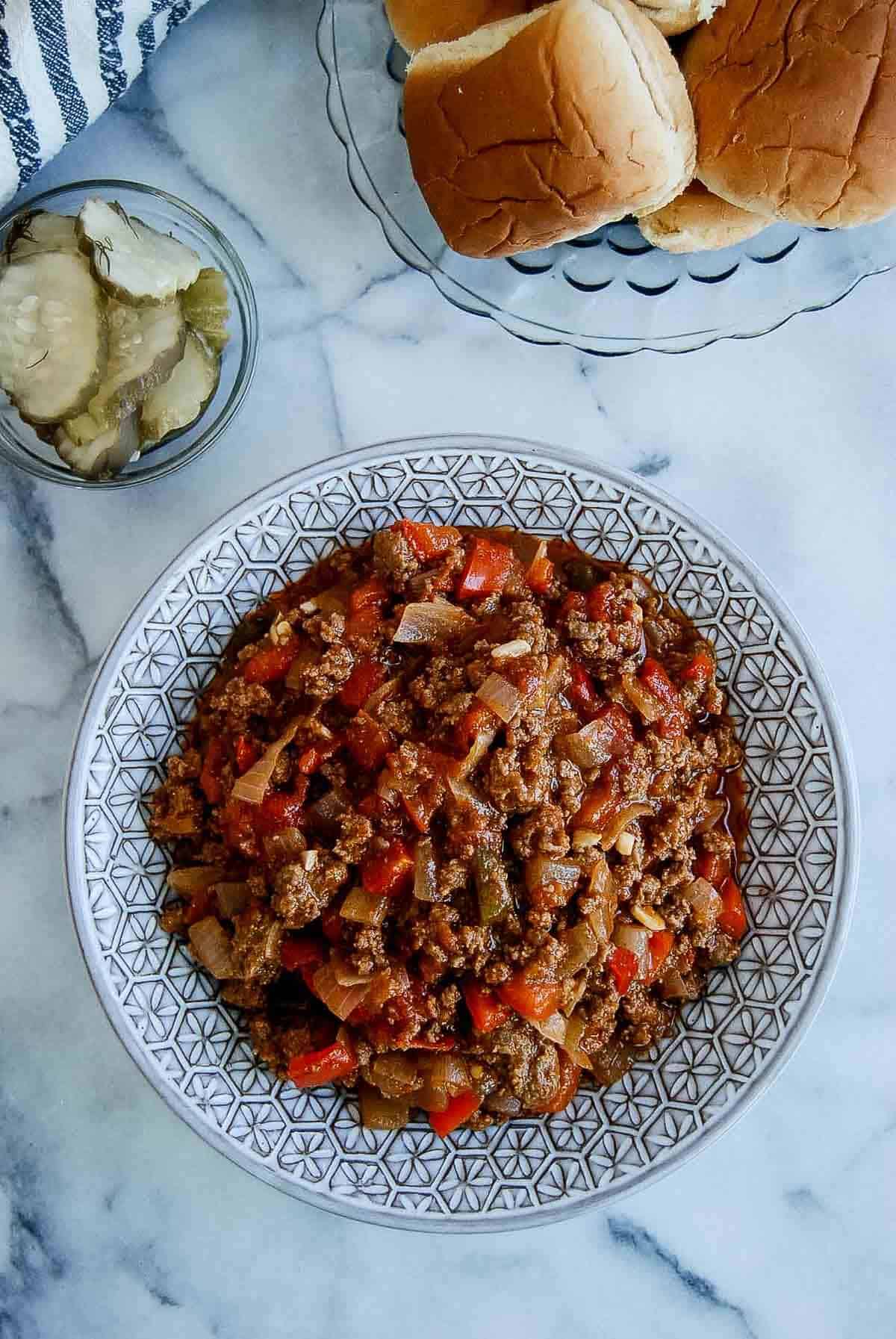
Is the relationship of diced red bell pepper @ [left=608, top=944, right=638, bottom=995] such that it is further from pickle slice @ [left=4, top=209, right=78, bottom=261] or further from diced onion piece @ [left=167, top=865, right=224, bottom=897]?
pickle slice @ [left=4, top=209, right=78, bottom=261]

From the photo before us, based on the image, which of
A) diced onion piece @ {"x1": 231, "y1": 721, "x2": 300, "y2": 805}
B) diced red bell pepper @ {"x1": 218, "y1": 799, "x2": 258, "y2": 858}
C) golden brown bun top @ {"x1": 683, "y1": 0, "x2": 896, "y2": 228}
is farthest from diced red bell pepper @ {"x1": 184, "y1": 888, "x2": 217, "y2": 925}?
golden brown bun top @ {"x1": 683, "y1": 0, "x2": 896, "y2": 228}

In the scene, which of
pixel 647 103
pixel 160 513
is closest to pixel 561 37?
pixel 647 103

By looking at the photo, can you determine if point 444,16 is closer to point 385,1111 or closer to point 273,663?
point 273,663

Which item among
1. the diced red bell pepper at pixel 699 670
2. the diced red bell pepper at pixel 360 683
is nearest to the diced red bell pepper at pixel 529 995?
the diced red bell pepper at pixel 360 683

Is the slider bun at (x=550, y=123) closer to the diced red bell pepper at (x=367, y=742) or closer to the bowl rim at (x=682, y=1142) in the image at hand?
the bowl rim at (x=682, y=1142)

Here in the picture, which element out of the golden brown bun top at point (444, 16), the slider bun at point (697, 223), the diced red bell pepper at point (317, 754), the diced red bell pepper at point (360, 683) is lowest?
the diced red bell pepper at point (317, 754)

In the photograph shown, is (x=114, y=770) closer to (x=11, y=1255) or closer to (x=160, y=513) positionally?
(x=160, y=513)
